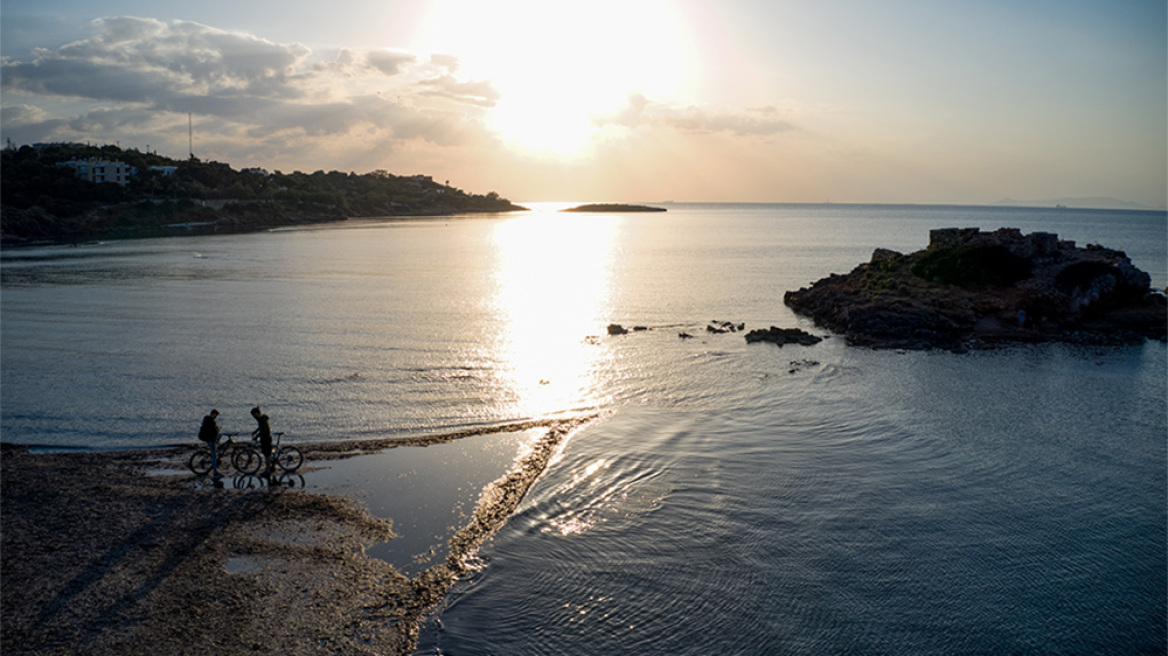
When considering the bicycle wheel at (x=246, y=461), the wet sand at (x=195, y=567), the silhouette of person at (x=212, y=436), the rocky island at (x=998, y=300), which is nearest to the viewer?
the wet sand at (x=195, y=567)

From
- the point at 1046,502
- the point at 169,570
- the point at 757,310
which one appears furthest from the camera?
the point at 757,310


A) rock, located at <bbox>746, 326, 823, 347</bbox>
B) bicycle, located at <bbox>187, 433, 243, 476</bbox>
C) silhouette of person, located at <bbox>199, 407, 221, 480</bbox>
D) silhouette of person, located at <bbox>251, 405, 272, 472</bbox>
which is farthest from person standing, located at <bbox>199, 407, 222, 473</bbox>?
rock, located at <bbox>746, 326, 823, 347</bbox>

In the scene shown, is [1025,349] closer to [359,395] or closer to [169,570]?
[359,395]

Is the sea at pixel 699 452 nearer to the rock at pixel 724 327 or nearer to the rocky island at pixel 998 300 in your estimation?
the rock at pixel 724 327

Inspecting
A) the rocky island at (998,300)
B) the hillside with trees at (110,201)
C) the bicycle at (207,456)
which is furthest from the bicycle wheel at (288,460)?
the hillside with trees at (110,201)

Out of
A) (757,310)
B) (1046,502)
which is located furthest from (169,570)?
(757,310)

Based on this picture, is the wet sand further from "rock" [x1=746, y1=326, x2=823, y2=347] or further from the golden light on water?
"rock" [x1=746, y1=326, x2=823, y2=347]

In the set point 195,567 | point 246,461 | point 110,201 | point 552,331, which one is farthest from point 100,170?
point 195,567
